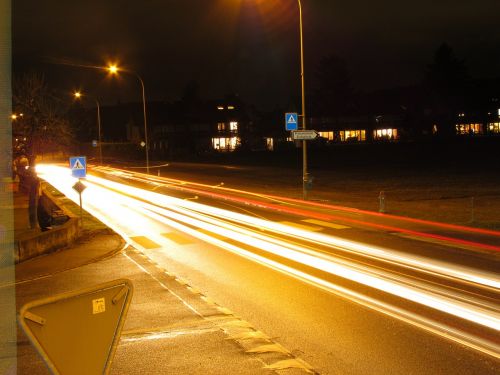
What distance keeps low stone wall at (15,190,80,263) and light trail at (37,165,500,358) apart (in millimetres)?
1865

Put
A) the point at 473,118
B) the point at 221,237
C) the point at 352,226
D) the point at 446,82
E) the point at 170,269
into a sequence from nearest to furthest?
the point at 170,269 < the point at 221,237 < the point at 352,226 < the point at 446,82 < the point at 473,118

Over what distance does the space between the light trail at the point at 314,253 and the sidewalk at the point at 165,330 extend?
2243 millimetres

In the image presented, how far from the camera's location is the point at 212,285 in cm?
1026

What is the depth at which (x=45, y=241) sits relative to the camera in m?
14.2

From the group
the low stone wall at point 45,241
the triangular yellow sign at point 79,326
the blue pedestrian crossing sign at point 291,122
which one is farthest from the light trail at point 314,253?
the blue pedestrian crossing sign at point 291,122

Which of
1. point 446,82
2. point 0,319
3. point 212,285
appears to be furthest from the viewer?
point 446,82

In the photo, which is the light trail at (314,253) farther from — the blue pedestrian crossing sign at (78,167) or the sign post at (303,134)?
the sign post at (303,134)

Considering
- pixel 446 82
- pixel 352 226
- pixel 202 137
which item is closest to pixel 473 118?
pixel 446 82

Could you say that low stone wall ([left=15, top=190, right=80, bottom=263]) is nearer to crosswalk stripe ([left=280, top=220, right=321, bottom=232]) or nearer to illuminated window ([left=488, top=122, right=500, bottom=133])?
crosswalk stripe ([left=280, top=220, right=321, bottom=232])

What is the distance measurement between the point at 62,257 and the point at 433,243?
9367 millimetres

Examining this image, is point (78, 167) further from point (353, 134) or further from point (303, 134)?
point (353, 134)

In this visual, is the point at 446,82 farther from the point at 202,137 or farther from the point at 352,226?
the point at 352,226

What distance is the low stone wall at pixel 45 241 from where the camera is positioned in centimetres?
1332

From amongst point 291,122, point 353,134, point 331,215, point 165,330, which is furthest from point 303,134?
point 353,134
